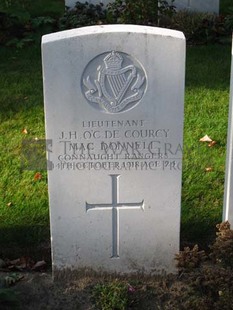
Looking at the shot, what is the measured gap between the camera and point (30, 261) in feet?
15.1

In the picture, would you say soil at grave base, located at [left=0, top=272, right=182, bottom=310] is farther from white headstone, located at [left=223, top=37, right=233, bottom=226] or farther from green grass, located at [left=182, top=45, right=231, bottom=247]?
green grass, located at [left=182, top=45, right=231, bottom=247]

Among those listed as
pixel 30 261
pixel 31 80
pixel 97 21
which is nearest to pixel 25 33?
pixel 97 21

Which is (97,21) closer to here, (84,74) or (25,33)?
(25,33)

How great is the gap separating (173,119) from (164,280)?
1.02m

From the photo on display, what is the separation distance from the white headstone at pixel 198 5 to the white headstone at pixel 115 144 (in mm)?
5723

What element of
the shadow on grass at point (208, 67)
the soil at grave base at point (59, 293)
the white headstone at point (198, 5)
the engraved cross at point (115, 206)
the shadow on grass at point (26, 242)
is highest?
the white headstone at point (198, 5)

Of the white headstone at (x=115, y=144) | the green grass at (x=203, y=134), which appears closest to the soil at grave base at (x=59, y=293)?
the white headstone at (x=115, y=144)

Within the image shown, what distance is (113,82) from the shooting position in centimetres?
396

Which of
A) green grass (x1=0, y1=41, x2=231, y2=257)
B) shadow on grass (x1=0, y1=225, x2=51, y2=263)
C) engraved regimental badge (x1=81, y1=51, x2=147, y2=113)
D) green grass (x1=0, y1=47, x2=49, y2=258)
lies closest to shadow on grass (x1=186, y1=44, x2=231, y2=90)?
green grass (x1=0, y1=41, x2=231, y2=257)

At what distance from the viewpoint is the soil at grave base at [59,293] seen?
4066 mm

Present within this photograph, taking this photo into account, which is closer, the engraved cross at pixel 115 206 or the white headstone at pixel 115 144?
the white headstone at pixel 115 144

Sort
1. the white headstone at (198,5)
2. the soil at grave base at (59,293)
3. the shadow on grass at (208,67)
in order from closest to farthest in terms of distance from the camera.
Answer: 1. the soil at grave base at (59,293)
2. the shadow on grass at (208,67)
3. the white headstone at (198,5)

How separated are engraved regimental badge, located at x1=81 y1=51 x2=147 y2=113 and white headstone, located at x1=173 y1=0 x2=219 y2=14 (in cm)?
577

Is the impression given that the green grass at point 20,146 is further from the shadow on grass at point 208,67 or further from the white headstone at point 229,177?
the shadow on grass at point 208,67
